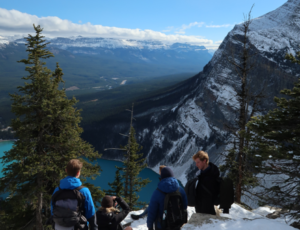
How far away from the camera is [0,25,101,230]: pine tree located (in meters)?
12.6

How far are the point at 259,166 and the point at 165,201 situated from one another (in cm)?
698

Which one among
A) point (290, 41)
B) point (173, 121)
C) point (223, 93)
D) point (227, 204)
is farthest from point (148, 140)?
point (227, 204)

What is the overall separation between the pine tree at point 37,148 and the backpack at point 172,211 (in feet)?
29.5

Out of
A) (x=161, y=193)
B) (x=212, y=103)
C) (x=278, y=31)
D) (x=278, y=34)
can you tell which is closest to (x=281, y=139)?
(x=161, y=193)

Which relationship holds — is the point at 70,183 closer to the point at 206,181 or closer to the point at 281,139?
the point at 206,181

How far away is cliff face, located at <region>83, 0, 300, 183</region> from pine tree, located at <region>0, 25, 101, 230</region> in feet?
217

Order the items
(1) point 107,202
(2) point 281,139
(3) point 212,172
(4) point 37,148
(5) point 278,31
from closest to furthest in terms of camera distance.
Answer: (1) point 107,202
(3) point 212,172
(2) point 281,139
(4) point 37,148
(5) point 278,31

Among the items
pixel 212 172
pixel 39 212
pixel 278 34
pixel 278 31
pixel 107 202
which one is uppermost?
pixel 278 31

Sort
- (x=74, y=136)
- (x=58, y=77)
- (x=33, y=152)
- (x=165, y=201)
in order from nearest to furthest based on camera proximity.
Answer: (x=165, y=201)
(x=33, y=152)
(x=74, y=136)
(x=58, y=77)

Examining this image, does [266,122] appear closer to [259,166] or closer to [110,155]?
[259,166]

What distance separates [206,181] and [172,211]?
148 cm

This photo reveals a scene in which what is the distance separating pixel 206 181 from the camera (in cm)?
648

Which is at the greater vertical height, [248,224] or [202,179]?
[202,179]

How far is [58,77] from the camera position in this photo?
1611 cm
